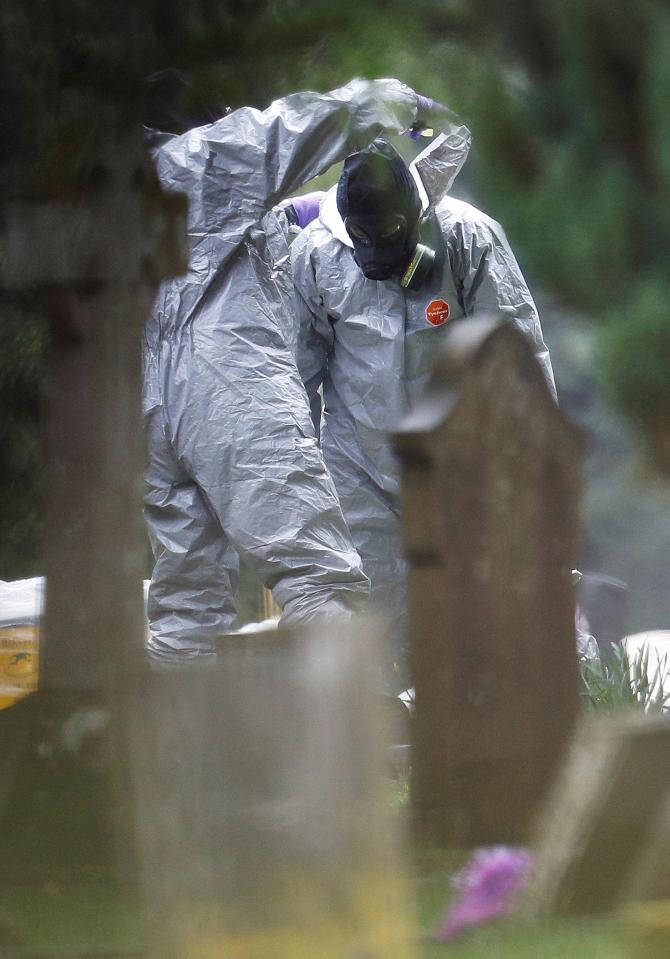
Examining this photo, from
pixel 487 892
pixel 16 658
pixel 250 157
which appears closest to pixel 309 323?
pixel 250 157

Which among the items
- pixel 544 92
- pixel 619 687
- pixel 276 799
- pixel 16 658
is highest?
pixel 544 92

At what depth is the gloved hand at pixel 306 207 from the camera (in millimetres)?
5262

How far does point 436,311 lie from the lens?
16.0ft

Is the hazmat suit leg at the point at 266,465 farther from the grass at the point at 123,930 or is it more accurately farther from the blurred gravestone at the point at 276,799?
the blurred gravestone at the point at 276,799

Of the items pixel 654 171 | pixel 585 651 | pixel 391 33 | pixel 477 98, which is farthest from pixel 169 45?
pixel 585 651

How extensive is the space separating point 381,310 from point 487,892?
3265 millimetres

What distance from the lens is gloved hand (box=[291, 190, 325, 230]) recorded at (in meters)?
5.26

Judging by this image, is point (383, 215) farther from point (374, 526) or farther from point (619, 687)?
point (619, 687)

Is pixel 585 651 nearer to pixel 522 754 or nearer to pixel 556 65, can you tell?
pixel 522 754

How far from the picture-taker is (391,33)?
1715 millimetres

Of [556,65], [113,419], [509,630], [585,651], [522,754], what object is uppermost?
[556,65]

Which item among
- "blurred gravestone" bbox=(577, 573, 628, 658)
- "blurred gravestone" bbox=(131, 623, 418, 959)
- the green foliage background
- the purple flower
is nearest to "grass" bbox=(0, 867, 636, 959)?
the purple flower

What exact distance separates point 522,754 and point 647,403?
0.70 metres

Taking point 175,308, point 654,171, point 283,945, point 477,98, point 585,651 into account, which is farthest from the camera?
point 585,651
